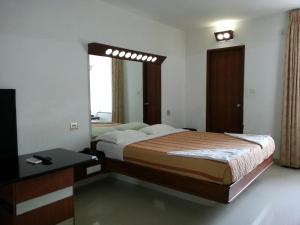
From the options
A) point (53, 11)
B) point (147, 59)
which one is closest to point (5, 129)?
point (53, 11)

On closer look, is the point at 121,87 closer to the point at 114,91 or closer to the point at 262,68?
the point at 114,91

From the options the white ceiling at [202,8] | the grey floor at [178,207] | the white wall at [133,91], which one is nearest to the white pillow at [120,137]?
the white wall at [133,91]

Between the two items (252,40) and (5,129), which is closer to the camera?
(5,129)

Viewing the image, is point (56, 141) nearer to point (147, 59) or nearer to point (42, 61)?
point (42, 61)

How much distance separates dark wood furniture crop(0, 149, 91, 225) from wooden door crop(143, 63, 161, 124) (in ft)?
7.73

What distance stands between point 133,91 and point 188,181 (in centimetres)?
212

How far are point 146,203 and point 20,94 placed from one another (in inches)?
75.8

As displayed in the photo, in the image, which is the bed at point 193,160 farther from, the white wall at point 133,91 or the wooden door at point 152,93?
the wooden door at point 152,93

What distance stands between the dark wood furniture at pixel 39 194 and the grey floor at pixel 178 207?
492 millimetres

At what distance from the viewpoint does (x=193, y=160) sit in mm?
2598

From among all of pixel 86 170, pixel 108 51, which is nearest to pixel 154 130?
pixel 86 170

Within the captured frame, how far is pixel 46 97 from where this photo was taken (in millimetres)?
3043

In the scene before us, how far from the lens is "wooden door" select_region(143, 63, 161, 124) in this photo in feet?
14.7

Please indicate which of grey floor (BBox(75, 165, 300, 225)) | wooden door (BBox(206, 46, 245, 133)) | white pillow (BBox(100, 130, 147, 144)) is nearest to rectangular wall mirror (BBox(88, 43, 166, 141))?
white pillow (BBox(100, 130, 147, 144))
